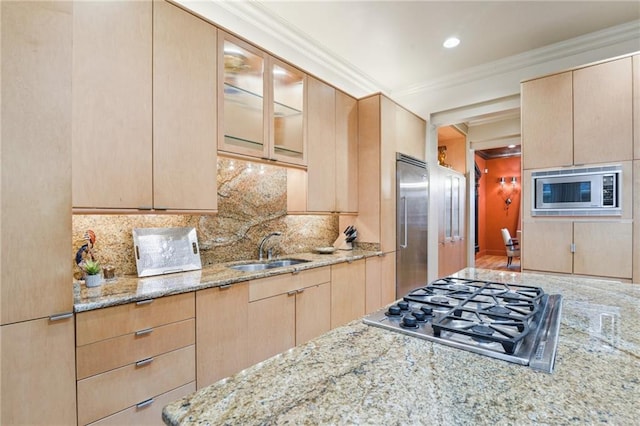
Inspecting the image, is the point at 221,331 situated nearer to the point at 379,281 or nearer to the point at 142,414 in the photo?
the point at 142,414

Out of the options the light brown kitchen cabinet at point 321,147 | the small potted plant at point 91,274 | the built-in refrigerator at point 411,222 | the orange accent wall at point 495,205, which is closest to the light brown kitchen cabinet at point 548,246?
the built-in refrigerator at point 411,222

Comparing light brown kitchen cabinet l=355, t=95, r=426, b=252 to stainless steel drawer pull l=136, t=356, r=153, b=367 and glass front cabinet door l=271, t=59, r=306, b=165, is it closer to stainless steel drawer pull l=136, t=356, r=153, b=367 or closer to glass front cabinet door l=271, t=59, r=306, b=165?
glass front cabinet door l=271, t=59, r=306, b=165

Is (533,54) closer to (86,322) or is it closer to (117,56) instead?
(117,56)

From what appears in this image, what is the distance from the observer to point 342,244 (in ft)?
11.1

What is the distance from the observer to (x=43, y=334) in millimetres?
1208

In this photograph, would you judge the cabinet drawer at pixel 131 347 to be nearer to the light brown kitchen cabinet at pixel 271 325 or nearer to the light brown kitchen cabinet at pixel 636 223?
the light brown kitchen cabinet at pixel 271 325

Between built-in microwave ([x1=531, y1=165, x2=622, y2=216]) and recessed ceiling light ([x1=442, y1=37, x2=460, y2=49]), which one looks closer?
built-in microwave ([x1=531, y1=165, x2=622, y2=216])

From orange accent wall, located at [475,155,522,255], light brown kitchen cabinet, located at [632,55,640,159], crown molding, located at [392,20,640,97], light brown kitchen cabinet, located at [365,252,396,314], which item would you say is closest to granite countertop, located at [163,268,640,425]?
light brown kitchen cabinet, located at [365,252,396,314]

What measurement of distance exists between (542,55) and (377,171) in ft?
7.14

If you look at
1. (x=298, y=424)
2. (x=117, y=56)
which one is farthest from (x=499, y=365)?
(x=117, y=56)

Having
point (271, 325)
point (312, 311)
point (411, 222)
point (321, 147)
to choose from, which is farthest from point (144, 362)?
point (411, 222)

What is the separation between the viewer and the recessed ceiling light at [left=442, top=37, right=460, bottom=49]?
9.82 ft

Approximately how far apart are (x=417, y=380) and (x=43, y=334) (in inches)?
57.5

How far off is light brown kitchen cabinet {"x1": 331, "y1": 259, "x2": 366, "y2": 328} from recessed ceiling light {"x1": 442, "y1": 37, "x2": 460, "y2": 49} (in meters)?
2.39
